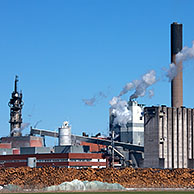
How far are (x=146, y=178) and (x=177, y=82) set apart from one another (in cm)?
6460

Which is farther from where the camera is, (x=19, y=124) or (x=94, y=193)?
(x=19, y=124)

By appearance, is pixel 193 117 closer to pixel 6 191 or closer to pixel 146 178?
pixel 146 178

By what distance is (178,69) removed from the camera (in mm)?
147250

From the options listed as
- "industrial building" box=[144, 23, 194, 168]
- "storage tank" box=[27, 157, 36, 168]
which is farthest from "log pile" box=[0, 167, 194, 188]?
"storage tank" box=[27, 157, 36, 168]

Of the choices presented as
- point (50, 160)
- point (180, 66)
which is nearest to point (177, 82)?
point (180, 66)

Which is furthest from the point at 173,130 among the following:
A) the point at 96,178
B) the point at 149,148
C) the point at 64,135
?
the point at 96,178

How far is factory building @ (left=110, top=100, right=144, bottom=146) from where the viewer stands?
7392 inches

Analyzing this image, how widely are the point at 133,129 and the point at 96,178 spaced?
103657mm

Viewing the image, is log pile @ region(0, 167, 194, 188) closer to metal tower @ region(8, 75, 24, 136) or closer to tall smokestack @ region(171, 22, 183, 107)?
tall smokestack @ region(171, 22, 183, 107)

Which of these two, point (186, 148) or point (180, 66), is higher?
point (180, 66)

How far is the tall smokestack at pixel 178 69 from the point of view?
14788cm

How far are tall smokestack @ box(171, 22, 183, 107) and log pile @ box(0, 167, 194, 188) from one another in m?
56.7

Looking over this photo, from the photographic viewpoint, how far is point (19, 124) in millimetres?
189750

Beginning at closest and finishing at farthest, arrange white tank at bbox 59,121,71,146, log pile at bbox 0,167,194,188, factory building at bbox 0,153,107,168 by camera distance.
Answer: log pile at bbox 0,167,194,188
factory building at bbox 0,153,107,168
white tank at bbox 59,121,71,146
